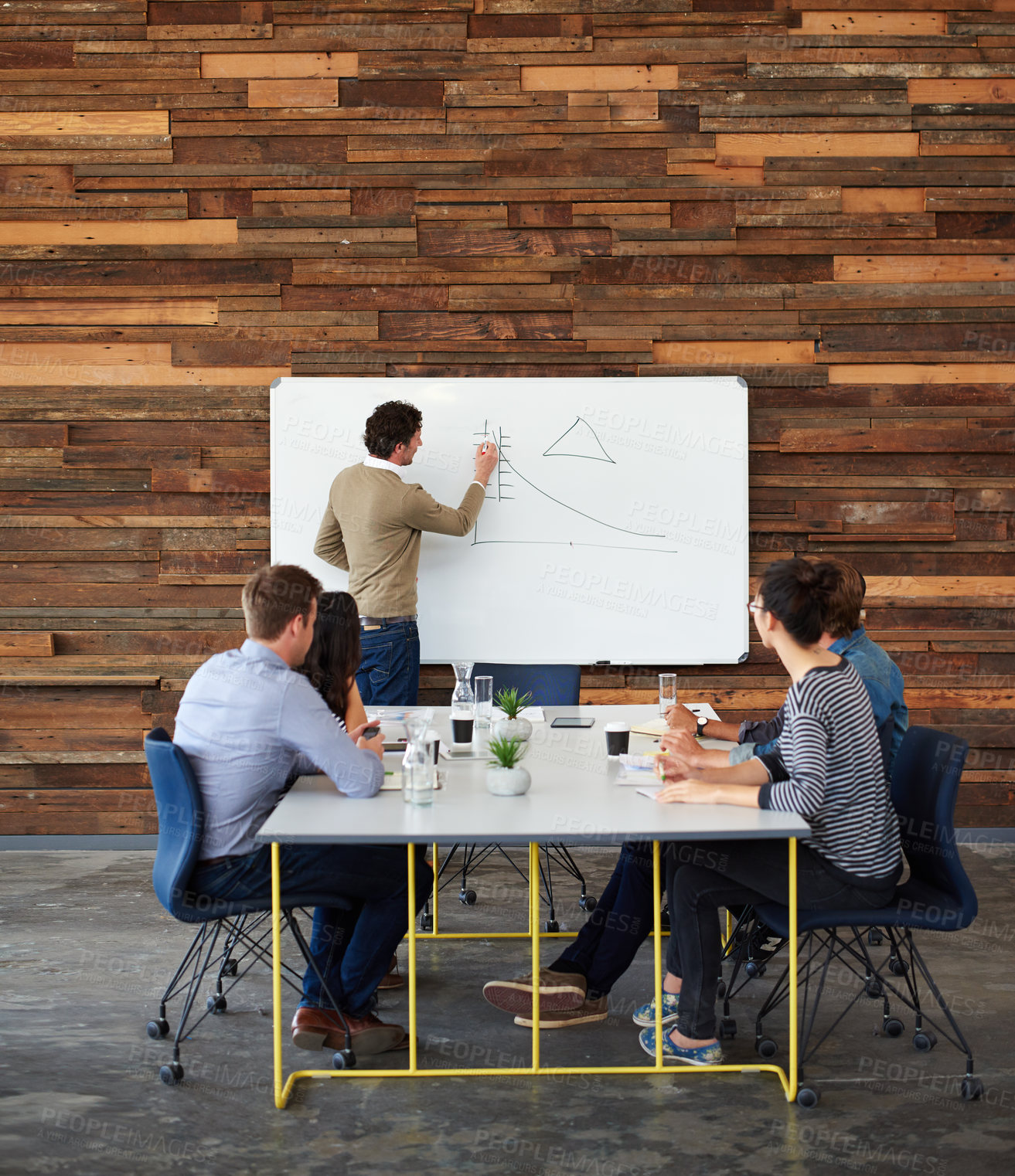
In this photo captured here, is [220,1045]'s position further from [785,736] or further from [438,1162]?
[785,736]

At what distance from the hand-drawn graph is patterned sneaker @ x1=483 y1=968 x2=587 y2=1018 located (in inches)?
81.5

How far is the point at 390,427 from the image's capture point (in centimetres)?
438

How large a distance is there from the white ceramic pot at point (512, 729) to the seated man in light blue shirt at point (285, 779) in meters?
0.35

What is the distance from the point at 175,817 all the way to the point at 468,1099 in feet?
3.15

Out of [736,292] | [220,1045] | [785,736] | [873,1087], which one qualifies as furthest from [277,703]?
[736,292]

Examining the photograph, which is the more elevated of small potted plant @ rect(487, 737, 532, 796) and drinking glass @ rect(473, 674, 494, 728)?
drinking glass @ rect(473, 674, 494, 728)

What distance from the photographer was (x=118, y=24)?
477cm

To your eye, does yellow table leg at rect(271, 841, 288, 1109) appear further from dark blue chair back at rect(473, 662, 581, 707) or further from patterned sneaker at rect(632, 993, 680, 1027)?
dark blue chair back at rect(473, 662, 581, 707)

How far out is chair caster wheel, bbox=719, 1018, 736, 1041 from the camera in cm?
292

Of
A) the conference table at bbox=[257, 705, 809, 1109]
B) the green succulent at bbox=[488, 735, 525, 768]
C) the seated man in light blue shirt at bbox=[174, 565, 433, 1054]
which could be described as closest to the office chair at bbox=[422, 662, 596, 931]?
the conference table at bbox=[257, 705, 809, 1109]

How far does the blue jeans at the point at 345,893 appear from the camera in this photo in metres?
2.71

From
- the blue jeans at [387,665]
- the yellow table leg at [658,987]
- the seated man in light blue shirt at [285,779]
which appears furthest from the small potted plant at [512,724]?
the blue jeans at [387,665]

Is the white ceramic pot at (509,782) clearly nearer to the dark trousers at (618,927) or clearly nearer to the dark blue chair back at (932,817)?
the dark trousers at (618,927)

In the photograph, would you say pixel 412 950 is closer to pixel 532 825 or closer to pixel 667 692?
pixel 532 825
